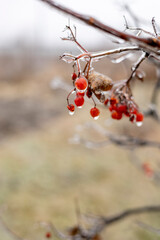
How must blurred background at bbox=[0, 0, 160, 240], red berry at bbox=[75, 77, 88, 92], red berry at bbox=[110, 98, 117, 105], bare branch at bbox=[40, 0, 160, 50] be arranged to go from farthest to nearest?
blurred background at bbox=[0, 0, 160, 240], red berry at bbox=[110, 98, 117, 105], red berry at bbox=[75, 77, 88, 92], bare branch at bbox=[40, 0, 160, 50]

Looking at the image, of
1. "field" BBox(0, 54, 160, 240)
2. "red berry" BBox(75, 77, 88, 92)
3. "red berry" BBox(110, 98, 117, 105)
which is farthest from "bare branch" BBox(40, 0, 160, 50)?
"field" BBox(0, 54, 160, 240)

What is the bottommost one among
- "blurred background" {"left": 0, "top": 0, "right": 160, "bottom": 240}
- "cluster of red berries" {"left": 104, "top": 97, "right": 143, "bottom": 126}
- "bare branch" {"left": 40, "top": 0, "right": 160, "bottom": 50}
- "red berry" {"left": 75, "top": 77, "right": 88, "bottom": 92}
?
"blurred background" {"left": 0, "top": 0, "right": 160, "bottom": 240}

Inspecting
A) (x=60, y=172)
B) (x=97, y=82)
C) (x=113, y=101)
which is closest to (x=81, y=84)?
(x=97, y=82)

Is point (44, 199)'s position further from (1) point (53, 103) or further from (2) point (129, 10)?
(1) point (53, 103)

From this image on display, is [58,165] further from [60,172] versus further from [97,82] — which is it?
[97,82]

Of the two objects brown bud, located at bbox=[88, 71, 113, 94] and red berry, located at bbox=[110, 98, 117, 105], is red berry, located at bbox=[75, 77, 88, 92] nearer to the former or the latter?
brown bud, located at bbox=[88, 71, 113, 94]

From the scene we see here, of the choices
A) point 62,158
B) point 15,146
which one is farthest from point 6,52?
point 62,158

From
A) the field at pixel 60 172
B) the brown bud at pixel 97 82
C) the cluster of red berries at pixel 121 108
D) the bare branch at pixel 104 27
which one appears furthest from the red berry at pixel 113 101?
the field at pixel 60 172

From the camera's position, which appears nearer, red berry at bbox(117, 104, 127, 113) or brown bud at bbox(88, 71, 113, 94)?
brown bud at bbox(88, 71, 113, 94)
